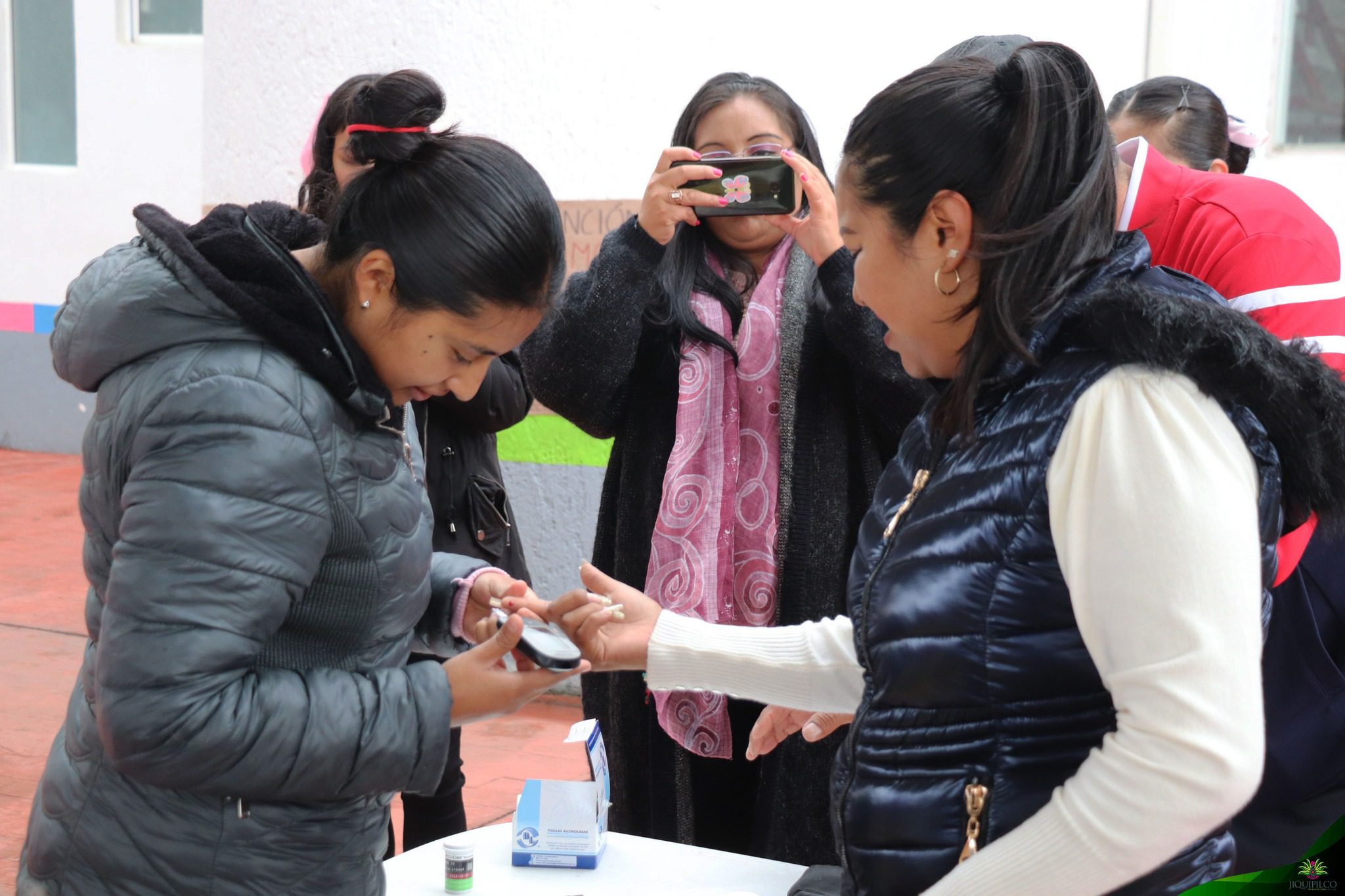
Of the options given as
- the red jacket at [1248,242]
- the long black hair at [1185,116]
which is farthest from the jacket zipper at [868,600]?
the long black hair at [1185,116]

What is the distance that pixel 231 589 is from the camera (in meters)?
1.24

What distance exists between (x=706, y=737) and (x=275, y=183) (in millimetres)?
3600

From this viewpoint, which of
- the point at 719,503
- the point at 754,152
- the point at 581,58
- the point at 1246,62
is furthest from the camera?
the point at 581,58

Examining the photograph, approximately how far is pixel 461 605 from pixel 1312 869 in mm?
1084

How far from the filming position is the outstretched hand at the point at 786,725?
1.79 m

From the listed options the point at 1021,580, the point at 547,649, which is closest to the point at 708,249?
the point at 547,649

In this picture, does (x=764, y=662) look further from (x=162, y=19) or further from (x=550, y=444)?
(x=162, y=19)

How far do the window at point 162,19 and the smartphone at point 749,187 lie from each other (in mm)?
7869

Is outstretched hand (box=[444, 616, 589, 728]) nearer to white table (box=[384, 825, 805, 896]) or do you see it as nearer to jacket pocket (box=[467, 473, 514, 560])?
white table (box=[384, 825, 805, 896])

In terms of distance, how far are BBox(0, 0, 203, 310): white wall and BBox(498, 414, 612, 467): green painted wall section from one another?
498 centimetres

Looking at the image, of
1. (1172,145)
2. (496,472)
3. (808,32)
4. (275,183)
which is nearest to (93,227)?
(275,183)

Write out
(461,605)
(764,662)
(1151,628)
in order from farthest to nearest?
(461,605) → (764,662) → (1151,628)

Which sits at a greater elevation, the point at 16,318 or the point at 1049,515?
the point at 1049,515

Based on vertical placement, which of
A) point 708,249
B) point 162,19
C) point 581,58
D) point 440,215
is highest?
point 162,19
